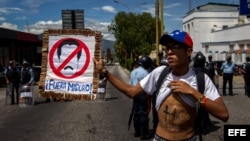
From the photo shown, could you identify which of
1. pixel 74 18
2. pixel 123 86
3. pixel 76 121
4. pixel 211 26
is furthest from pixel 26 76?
pixel 211 26

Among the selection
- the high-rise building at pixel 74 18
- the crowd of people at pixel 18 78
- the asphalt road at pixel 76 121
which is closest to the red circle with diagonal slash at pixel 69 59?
the high-rise building at pixel 74 18

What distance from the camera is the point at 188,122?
11.0 ft

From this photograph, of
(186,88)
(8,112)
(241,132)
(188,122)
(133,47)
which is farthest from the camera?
(133,47)

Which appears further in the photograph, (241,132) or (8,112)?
(8,112)

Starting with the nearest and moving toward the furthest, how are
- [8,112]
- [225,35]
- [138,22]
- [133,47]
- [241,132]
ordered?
1. [241,132]
2. [8,112]
3. [225,35]
4. [133,47]
5. [138,22]

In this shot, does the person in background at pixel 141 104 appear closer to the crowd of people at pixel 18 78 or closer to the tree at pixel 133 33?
the crowd of people at pixel 18 78

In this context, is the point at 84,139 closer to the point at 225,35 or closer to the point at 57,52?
the point at 57,52

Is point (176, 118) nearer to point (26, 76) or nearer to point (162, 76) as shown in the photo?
point (162, 76)

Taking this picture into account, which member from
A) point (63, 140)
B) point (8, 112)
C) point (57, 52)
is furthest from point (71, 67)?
point (8, 112)

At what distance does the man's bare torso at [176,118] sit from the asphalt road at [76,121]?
207 inches

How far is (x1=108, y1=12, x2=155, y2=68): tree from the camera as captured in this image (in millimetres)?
61844

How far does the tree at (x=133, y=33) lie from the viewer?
2435 inches

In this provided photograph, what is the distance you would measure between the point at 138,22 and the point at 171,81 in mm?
67117

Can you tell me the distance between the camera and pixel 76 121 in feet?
36.5
